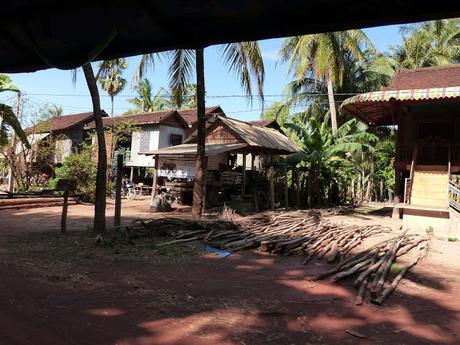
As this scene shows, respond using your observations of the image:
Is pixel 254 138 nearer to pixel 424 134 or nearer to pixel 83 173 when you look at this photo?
pixel 424 134

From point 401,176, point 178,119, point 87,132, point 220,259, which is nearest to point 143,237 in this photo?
point 220,259

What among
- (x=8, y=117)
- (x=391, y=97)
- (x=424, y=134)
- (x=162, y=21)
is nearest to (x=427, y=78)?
(x=424, y=134)

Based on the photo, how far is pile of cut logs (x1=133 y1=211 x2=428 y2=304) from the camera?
7.07 m

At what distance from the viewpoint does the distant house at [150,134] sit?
2812cm

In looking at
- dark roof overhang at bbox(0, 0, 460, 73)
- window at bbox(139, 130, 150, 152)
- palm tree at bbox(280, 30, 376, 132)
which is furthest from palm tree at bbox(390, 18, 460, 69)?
dark roof overhang at bbox(0, 0, 460, 73)

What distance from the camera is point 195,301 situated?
18.7ft

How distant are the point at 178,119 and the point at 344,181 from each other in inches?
483

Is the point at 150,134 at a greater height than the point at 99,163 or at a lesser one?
greater

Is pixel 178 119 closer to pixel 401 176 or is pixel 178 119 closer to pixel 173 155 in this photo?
pixel 173 155

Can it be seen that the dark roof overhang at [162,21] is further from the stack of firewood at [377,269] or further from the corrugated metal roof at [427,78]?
the corrugated metal roof at [427,78]

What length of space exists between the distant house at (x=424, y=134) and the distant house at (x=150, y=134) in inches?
513

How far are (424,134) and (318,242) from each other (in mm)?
9535

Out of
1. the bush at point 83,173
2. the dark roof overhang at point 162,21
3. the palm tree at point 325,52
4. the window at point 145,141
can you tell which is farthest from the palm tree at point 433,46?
the dark roof overhang at point 162,21

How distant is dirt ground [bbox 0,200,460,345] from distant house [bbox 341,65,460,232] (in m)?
4.43
